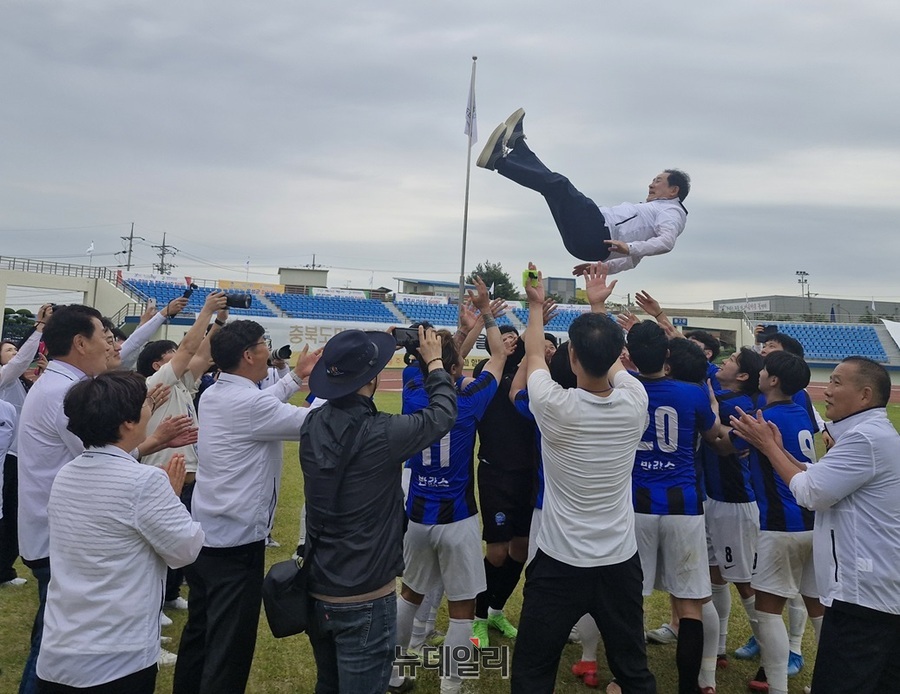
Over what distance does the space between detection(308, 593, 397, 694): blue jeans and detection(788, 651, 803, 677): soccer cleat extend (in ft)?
9.64

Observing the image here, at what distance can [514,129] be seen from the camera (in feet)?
14.3

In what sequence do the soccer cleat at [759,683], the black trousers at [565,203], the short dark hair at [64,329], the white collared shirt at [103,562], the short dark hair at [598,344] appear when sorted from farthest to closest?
the black trousers at [565,203], the soccer cleat at [759,683], the short dark hair at [64,329], the short dark hair at [598,344], the white collared shirt at [103,562]

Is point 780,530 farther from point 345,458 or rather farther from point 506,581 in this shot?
point 345,458

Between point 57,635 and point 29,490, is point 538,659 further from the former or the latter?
point 29,490

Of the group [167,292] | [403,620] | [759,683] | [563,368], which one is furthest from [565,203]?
[167,292]

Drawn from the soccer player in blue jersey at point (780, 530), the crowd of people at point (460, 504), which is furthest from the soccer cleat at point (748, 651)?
the soccer player in blue jersey at point (780, 530)

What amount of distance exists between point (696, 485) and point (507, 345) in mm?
1371

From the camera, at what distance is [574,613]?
2.76 m

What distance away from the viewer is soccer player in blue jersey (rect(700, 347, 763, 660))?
4.07 metres

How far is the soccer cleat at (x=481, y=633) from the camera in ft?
14.1

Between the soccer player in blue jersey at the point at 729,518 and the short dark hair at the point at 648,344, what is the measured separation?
0.88m

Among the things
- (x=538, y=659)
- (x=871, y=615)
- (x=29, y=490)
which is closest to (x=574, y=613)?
(x=538, y=659)

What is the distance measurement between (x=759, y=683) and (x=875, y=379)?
214 cm

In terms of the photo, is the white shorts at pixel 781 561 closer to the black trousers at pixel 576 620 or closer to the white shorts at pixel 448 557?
the black trousers at pixel 576 620
